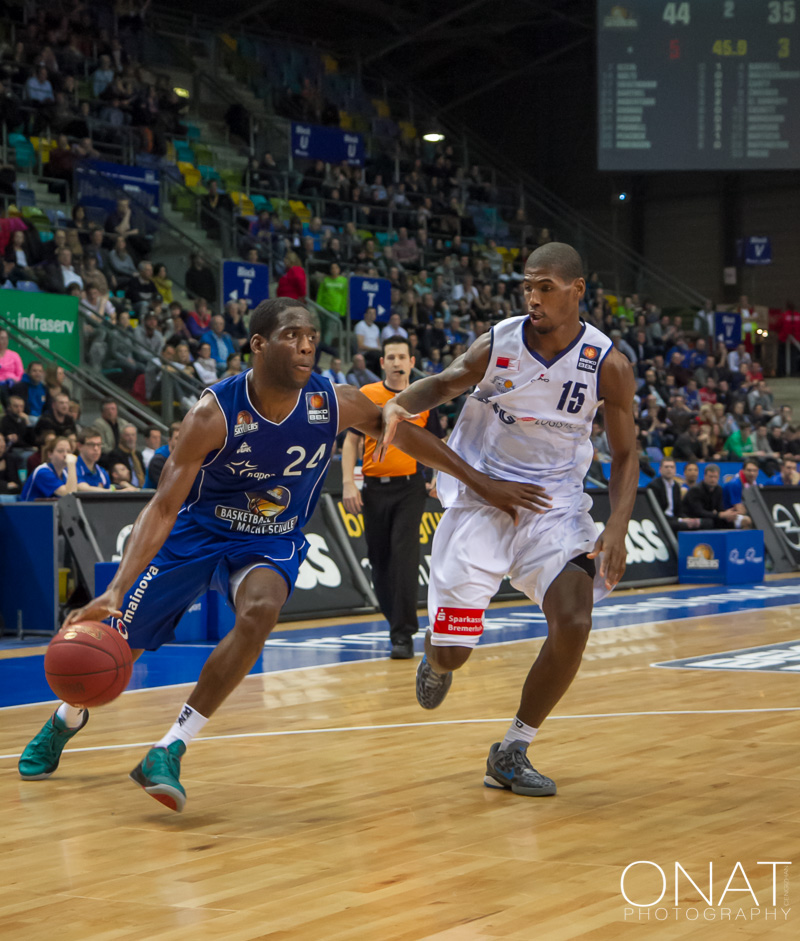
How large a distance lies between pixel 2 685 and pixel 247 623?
3777 millimetres

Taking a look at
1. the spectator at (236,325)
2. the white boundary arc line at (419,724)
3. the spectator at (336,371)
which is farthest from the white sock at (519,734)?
the spectator at (236,325)

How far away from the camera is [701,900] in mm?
3244

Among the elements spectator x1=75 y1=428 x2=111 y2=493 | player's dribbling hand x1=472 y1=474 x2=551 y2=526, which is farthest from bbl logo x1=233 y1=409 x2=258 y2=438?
spectator x1=75 y1=428 x2=111 y2=493

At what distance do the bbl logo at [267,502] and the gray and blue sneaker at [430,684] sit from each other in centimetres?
87

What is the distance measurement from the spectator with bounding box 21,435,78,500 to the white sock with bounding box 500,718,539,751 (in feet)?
21.7

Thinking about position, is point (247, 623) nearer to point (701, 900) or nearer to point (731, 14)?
point (701, 900)

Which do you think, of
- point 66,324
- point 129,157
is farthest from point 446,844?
point 129,157

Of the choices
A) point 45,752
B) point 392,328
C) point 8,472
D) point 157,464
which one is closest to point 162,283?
point 392,328

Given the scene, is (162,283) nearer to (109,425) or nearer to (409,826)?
(109,425)

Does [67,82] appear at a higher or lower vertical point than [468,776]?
higher

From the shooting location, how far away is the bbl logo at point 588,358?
4.79m

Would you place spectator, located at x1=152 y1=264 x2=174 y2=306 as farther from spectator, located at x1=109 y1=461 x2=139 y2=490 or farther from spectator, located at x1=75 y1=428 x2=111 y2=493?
spectator, located at x1=75 y1=428 x2=111 y2=493

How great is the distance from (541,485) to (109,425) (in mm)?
8823

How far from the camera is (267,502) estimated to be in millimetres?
4730
